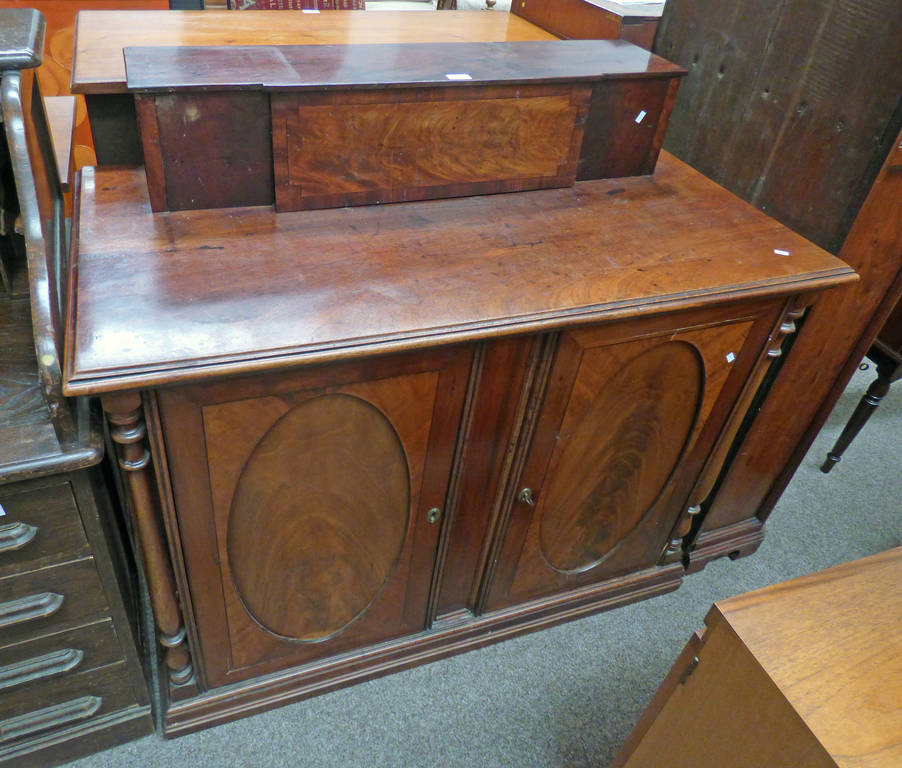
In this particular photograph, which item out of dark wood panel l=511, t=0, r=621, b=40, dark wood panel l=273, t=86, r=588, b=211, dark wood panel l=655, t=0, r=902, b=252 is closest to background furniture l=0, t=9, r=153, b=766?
dark wood panel l=273, t=86, r=588, b=211

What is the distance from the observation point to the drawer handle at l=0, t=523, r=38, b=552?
1011mm

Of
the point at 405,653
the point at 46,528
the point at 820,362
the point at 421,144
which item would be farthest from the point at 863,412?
the point at 46,528

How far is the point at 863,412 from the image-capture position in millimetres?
2053

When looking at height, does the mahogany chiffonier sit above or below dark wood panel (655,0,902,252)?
below

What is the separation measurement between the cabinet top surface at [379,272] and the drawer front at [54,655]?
57 centimetres

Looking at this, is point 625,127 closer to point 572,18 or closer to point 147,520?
point 572,18

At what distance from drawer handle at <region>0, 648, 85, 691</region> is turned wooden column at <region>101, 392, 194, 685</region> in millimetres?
143

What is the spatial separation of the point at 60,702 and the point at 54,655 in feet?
0.45

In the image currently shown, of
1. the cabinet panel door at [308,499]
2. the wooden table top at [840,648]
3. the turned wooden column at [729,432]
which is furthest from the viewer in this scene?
the turned wooden column at [729,432]

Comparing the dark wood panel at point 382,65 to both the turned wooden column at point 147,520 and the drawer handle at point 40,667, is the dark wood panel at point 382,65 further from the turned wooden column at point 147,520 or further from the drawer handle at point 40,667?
the drawer handle at point 40,667

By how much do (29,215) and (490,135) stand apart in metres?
0.73

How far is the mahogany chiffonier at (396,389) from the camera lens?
98 cm

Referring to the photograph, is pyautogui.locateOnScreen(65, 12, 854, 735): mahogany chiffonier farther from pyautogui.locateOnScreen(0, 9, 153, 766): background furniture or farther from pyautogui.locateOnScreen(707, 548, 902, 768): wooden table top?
pyautogui.locateOnScreen(707, 548, 902, 768): wooden table top

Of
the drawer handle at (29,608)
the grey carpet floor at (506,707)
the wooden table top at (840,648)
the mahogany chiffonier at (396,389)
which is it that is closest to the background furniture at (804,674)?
the wooden table top at (840,648)
